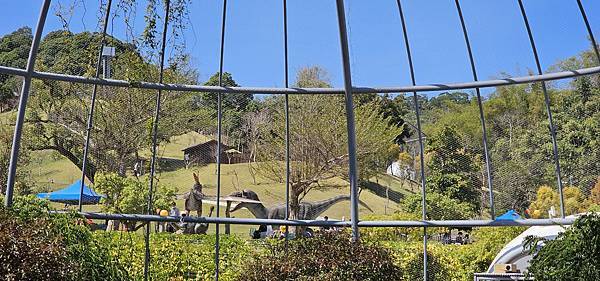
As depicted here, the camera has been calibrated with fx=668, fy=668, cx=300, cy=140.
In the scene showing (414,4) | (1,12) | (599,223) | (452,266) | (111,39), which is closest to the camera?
(599,223)

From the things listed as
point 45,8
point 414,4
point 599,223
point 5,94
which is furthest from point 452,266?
point 5,94

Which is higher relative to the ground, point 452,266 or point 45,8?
point 45,8

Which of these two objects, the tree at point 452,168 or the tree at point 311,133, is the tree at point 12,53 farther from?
the tree at point 452,168

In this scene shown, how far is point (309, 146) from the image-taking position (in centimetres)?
2369

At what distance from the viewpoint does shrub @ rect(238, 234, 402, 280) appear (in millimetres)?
7512

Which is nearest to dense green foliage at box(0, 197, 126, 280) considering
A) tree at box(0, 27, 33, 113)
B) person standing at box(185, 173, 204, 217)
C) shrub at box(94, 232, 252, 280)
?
shrub at box(94, 232, 252, 280)

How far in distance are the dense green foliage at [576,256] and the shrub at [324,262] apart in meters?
1.75

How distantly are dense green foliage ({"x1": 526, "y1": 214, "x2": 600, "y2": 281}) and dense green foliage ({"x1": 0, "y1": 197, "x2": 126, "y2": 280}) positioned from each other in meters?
4.63

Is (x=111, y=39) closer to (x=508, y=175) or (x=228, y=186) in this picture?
(x=508, y=175)

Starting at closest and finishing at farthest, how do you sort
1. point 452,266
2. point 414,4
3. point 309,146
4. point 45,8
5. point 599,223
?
Result: point 599,223
point 45,8
point 414,4
point 452,266
point 309,146

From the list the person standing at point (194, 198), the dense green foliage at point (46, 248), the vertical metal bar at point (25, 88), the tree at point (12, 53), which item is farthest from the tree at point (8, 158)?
the dense green foliage at point (46, 248)

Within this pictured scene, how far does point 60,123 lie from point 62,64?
11.7 metres

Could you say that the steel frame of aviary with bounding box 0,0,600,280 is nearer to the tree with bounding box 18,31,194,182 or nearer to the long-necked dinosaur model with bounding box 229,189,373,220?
the tree with bounding box 18,31,194,182

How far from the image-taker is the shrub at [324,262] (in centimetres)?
751
